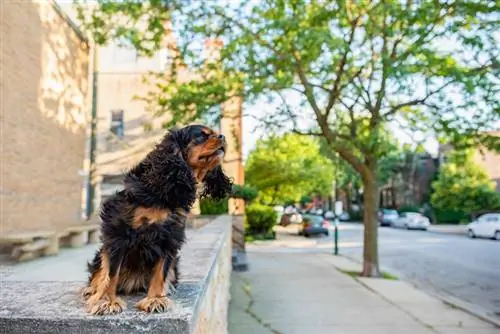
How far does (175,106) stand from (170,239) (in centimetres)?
960

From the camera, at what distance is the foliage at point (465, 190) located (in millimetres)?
28163

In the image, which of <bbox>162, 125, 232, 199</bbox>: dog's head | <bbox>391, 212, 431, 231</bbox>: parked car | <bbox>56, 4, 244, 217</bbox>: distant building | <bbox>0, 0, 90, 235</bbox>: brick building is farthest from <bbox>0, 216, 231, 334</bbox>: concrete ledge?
<bbox>391, 212, 431, 231</bbox>: parked car

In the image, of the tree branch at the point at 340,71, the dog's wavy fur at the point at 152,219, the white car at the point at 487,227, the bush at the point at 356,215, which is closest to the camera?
the dog's wavy fur at the point at 152,219

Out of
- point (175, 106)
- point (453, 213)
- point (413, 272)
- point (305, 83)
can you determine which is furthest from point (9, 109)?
point (453, 213)

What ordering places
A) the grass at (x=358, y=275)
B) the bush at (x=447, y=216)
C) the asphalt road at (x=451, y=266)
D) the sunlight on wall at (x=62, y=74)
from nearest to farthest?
the sunlight on wall at (x=62, y=74)
the asphalt road at (x=451, y=266)
the grass at (x=358, y=275)
the bush at (x=447, y=216)

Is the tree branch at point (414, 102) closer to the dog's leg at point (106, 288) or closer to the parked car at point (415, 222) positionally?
the dog's leg at point (106, 288)

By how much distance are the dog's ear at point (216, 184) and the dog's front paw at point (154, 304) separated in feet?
2.52

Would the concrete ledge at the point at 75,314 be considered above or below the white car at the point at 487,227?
above

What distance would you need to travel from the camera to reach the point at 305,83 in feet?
37.9

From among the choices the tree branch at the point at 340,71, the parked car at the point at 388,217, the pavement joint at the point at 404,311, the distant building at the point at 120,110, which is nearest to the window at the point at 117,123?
the distant building at the point at 120,110

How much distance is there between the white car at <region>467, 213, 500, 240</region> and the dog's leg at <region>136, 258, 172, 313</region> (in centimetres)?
2165

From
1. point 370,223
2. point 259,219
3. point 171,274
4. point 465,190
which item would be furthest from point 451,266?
point 465,190

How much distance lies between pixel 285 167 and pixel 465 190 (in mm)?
13009

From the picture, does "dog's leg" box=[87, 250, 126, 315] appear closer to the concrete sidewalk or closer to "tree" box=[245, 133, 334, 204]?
the concrete sidewalk
